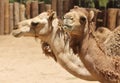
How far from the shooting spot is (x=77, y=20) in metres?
3.25

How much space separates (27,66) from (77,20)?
669 centimetres

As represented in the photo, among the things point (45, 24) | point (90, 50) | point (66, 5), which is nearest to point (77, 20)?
point (90, 50)

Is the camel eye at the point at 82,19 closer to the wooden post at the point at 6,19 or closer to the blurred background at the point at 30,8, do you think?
the blurred background at the point at 30,8

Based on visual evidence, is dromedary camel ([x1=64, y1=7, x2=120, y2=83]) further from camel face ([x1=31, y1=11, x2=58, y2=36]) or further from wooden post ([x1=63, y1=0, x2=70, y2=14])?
wooden post ([x1=63, y1=0, x2=70, y2=14])

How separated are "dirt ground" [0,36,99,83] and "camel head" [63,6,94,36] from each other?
15.3 feet

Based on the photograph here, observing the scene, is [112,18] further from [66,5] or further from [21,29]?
[21,29]

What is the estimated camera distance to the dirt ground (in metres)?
8.44

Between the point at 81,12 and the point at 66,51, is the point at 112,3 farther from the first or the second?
the point at 81,12

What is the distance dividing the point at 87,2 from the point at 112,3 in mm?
783

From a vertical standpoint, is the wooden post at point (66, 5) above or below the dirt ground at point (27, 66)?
above

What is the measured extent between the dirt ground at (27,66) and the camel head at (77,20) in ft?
15.3

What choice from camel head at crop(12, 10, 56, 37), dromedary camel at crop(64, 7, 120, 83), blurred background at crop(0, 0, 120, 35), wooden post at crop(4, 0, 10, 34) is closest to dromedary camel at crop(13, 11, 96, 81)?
camel head at crop(12, 10, 56, 37)

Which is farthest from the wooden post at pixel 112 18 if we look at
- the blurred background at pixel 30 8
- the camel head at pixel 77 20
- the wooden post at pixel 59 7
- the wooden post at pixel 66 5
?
the camel head at pixel 77 20

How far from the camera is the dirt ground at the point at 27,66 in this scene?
8.44 m
